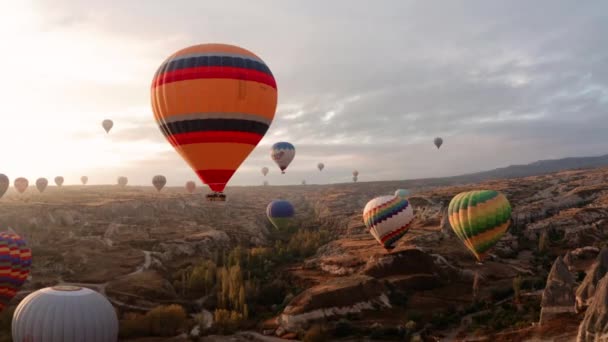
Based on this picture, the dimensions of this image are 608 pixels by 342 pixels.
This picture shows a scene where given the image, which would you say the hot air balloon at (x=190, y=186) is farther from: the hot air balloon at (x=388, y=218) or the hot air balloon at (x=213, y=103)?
the hot air balloon at (x=213, y=103)

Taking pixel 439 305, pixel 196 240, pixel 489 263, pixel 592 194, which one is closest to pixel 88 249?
pixel 196 240

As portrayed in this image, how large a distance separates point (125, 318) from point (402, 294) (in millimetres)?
30312

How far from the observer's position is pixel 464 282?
56219 mm

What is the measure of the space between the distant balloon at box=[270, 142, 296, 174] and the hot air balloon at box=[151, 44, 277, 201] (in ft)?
161

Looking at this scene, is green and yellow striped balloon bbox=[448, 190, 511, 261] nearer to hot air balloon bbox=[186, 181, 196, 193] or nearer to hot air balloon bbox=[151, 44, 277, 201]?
hot air balloon bbox=[151, 44, 277, 201]

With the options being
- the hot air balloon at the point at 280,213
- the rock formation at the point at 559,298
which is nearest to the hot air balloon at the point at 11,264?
the rock formation at the point at 559,298

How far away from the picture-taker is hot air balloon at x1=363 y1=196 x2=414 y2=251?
57375mm

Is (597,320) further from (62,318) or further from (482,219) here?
(62,318)

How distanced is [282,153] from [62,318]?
53846 mm

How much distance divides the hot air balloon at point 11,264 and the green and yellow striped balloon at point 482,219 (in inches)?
1780

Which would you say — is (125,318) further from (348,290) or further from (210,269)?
(348,290)

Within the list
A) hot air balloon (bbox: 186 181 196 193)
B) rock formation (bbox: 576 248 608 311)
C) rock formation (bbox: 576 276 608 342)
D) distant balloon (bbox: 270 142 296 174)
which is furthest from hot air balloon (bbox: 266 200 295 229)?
hot air balloon (bbox: 186 181 196 193)

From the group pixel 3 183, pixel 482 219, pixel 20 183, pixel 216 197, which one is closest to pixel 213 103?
pixel 216 197

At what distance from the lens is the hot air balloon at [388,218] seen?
57.4 meters
